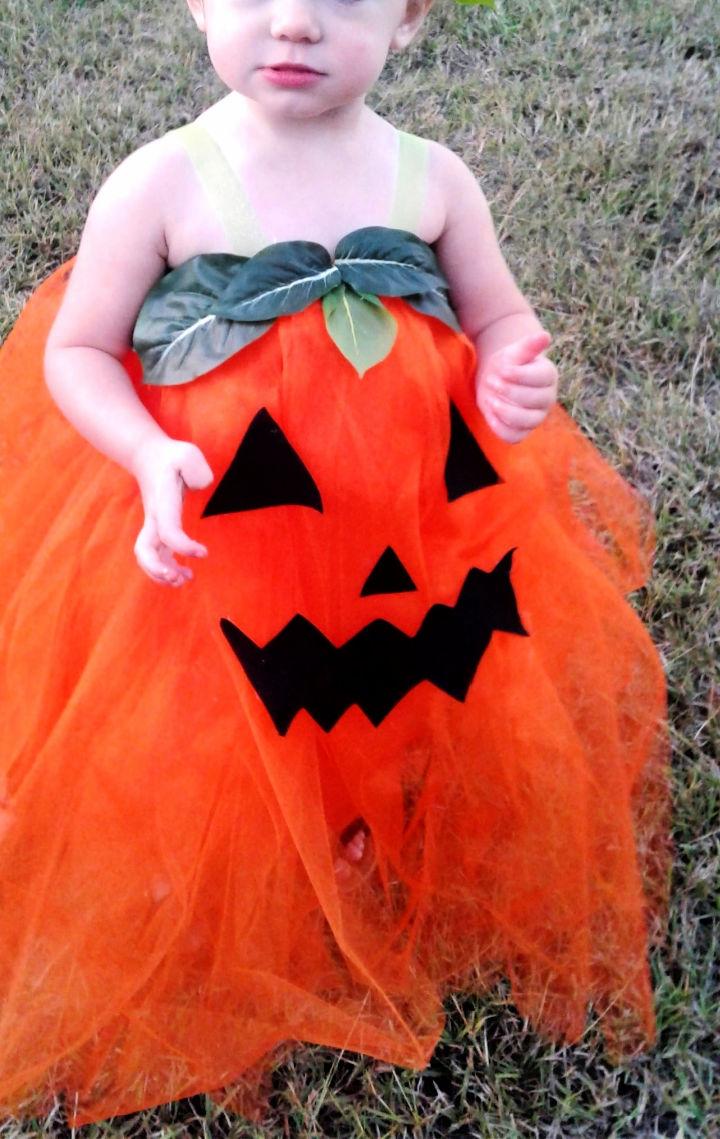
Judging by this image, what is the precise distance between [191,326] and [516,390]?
0.29 meters

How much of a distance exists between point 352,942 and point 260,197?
0.74 metres


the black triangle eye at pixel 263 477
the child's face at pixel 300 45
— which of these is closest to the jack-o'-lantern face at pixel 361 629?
the black triangle eye at pixel 263 477

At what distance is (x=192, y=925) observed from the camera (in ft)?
3.54

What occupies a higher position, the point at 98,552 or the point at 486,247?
the point at 486,247

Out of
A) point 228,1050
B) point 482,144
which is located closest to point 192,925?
point 228,1050

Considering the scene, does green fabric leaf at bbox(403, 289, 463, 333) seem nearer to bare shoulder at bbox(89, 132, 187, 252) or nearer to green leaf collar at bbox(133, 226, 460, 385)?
green leaf collar at bbox(133, 226, 460, 385)

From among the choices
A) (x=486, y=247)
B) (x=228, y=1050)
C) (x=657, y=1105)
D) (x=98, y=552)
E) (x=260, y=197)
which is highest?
(x=260, y=197)

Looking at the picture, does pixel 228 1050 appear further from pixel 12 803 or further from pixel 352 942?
pixel 12 803

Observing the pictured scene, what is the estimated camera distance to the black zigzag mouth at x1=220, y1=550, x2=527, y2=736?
1009mm

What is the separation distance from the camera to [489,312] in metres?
1.06

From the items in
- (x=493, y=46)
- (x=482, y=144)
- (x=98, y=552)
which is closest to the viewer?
(x=98, y=552)

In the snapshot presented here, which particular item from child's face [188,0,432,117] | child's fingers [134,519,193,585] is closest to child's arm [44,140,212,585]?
child's fingers [134,519,193,585]

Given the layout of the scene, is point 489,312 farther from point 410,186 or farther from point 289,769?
point 289,769

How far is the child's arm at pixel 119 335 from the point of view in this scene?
2.86ft
